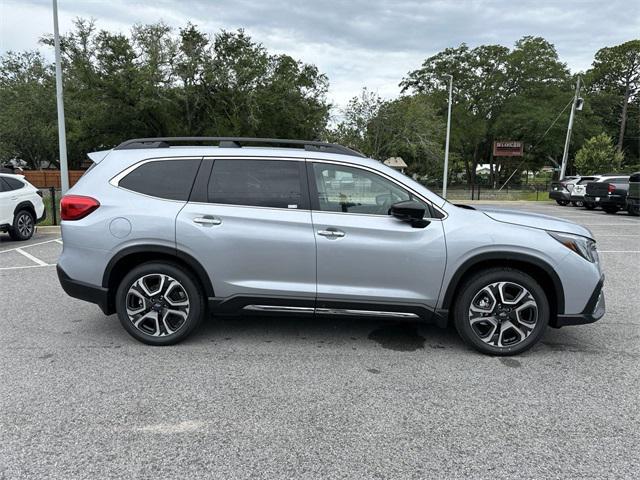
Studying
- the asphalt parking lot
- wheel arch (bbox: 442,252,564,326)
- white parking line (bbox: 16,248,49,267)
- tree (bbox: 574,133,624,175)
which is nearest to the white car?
white parking line (bbox: 16,248,49,267)

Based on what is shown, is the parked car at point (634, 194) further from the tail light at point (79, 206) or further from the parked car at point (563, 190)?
the tail light at point (79, 206)

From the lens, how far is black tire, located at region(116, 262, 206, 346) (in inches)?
158

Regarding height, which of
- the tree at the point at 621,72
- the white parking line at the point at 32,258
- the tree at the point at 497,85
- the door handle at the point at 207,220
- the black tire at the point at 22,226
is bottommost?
the white parking line at the point at 32,258

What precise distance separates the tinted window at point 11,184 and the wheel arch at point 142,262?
735 cm

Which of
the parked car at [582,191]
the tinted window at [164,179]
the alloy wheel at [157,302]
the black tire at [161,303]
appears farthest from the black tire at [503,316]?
the parked car at [582,191]

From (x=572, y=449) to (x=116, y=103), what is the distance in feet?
98.6

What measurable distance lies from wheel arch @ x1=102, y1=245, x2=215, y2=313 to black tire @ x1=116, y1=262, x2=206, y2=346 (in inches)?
2.4

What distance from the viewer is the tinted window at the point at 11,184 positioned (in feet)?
31.8

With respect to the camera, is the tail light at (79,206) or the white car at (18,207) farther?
the white car at (18,207)

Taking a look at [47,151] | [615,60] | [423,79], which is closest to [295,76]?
[423,79]

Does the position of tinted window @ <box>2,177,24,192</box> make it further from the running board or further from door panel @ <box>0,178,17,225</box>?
the running board

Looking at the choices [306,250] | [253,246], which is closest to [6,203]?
[253,246]

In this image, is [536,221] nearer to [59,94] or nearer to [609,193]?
[59,94]

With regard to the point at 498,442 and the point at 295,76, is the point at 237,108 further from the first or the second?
the point at 498,442
